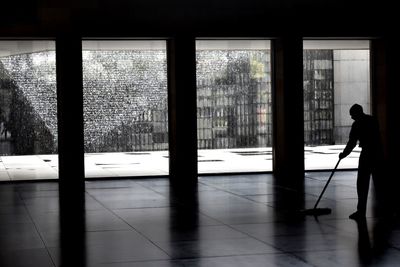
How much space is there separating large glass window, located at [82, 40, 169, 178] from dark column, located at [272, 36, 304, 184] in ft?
10.7

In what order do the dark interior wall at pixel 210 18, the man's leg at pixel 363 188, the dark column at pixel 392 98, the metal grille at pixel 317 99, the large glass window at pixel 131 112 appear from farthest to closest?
1. the metal grille at pixel 317 99
2. the dark column at pixel 392 98
3. the large glass window at pixel 131 112
4. the dark interior wall at pixel 210 18
5. the man's leg at pixel 363 188

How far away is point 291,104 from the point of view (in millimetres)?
21094

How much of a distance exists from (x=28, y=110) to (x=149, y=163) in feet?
11.8

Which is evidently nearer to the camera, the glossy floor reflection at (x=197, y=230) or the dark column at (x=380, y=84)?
the glossy floor reflection at (x=197, y=230)

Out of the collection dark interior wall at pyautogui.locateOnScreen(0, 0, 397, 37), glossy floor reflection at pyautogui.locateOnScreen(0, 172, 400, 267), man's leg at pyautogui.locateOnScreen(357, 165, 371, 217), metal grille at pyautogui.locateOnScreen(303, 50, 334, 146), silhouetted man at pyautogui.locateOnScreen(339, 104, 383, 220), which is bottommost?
glossy floor reflection at pyautogui.locateOnScreen(0, 172, 400, 267)

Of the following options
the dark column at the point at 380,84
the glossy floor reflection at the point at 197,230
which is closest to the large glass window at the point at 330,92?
the dark column at the point at 380,84

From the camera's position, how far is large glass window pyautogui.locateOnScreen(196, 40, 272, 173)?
21203 millimetres

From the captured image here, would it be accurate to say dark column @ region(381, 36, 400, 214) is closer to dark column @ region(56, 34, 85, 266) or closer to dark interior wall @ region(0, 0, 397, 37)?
dark interior wall @ region(0, 0, 397, 37)

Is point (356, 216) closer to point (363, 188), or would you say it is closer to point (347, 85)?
point (363, 188)

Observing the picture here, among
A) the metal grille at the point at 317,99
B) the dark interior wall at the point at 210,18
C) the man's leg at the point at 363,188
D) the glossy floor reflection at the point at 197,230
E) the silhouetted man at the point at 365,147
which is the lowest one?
the glossy floor reflection at the point at 197,230

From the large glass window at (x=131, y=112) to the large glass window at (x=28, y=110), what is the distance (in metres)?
1.18

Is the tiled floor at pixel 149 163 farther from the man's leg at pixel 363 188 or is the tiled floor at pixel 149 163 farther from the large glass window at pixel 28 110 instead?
the man's leg at pixel 363 188

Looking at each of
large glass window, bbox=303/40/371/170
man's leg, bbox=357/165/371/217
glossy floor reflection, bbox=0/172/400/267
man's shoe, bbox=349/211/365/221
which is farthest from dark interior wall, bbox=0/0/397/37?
man's shoe, bbox=349/211/365/221

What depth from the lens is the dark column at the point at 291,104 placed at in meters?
21.1
